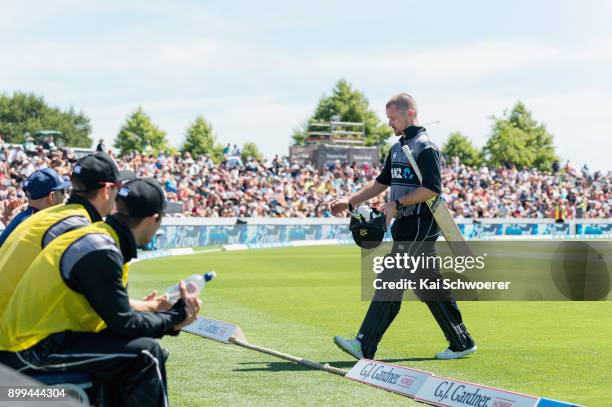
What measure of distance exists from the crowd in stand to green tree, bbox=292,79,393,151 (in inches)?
1483

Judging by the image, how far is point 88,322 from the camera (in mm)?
5047

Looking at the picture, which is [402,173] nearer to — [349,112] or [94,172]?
[94,172]

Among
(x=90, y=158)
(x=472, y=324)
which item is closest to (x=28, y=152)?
(x=472, y=324)

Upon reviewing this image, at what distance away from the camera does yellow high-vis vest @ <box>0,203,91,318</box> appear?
5293mm

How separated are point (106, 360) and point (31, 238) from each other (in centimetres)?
91

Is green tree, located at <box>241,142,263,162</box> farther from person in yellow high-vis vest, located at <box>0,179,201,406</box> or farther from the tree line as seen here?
person in yellow high-vis vest, located at <box>0,179,201,406</box>

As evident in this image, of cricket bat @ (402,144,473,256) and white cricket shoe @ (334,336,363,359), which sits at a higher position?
cricket bat @ (402,144,473,256)

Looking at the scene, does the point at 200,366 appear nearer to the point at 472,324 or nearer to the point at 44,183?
the point at 44,183

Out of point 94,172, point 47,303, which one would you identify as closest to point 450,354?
point 94,172

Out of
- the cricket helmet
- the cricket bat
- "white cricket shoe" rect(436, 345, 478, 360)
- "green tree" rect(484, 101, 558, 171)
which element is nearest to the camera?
the cricket helmet

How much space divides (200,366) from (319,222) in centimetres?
3419

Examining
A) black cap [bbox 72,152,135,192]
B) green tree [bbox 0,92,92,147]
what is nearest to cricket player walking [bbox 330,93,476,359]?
black cap [bbox 72,152,135,192]

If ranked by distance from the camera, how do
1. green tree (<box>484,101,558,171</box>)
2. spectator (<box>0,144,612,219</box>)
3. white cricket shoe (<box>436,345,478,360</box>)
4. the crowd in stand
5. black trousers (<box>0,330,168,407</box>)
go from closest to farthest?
black trousers (<box>0,330,168,407</box>) → white cricket shoe (<box>436,345,478,360</box>) → the crowd in stand → spectator (<box>0,144,612,219</box>) → green tree (<box>484,101,558,171</box>)

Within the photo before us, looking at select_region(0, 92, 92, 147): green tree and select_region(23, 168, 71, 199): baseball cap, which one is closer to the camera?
select_region(23, 168, 71, 199): baseball cap
